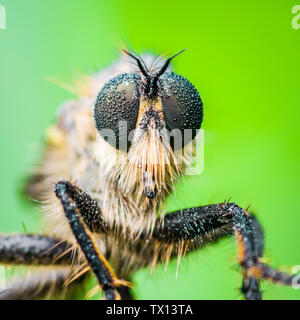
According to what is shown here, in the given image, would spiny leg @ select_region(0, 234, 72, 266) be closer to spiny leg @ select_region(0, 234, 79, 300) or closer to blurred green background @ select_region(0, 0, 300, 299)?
spiny leg @ select_region(0, 234, 79, 300)

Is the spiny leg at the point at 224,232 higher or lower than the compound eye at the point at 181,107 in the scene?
lower

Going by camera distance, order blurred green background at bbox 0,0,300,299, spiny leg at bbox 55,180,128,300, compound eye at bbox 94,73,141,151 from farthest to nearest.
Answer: blurred green background at bbox 0,0,300,299 < compound eye at bbox 94,73,141,151 < spiny leg at bbox 55,180,128,300

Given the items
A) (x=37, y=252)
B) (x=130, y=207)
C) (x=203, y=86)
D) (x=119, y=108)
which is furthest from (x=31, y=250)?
(x=203, y=86)

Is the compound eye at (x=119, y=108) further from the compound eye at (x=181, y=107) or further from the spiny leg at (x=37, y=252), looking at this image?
the spiny leg at (x=37, y=252)

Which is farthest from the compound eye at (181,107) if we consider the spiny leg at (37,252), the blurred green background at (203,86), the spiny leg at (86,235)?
the spiny leg at (37,252)

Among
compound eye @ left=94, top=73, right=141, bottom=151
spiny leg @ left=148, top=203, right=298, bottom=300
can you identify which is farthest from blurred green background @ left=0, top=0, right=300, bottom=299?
compound eye @ left=94, top=73, right=141, bottom=151
